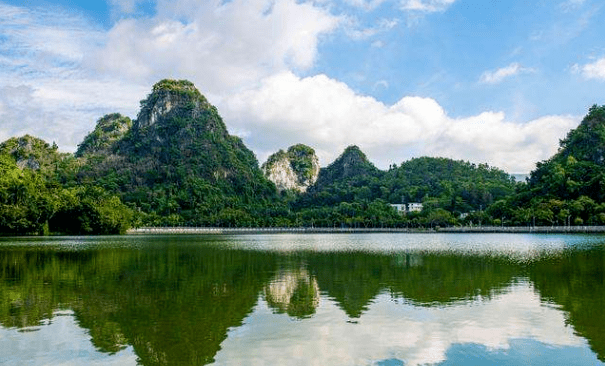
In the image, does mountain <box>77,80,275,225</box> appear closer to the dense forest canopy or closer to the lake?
the dense forest canopy

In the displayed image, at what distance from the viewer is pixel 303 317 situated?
16969mm

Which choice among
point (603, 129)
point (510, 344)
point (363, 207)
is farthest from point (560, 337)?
point (363, 207)

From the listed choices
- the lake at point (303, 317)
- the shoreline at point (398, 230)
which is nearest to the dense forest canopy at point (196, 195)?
the shoreline at point (398, 230)

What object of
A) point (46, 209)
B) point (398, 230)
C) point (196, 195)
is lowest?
point (398, 230)

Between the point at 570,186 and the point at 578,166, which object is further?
the point at 578,166

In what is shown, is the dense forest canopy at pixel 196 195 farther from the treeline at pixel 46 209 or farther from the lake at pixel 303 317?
the lake at pixel 303 317

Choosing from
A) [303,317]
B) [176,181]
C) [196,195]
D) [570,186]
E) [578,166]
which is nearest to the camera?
[303,317]

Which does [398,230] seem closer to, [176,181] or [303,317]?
[176,181]

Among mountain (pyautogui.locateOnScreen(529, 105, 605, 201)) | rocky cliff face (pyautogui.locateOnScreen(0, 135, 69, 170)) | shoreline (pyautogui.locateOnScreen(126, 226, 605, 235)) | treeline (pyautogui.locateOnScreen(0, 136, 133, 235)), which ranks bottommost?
shoreline (pyautogui.locateOnScreen(126, 226, 605, 235))

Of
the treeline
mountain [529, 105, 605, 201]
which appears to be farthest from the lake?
mountain [529, 105, 605, 201]

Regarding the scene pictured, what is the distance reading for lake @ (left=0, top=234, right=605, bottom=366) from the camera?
1269 centimetres

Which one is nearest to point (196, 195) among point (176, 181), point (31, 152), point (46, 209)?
point (176, 181)

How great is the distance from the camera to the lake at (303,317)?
12.7 m

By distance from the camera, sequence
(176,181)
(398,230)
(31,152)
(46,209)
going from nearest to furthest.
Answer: (46,209) < (398,230) < (31,152) < (176,181)
